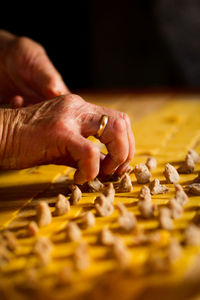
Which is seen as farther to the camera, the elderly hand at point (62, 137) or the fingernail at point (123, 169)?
the fingernail at point (123, 169)

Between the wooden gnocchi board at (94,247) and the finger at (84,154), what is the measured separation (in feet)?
0.23

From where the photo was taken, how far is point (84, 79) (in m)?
3.20

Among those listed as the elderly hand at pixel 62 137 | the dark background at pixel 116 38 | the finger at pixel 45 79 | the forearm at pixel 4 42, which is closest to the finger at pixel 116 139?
the elderly hand at pixel 62 137

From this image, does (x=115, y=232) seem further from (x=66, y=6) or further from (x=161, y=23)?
(x=66, y=6)

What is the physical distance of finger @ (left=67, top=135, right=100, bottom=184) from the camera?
823mm

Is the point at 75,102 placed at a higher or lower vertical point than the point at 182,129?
higher

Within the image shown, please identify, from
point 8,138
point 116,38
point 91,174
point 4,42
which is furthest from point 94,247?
point 116,38

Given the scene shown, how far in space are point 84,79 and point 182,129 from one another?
188cm

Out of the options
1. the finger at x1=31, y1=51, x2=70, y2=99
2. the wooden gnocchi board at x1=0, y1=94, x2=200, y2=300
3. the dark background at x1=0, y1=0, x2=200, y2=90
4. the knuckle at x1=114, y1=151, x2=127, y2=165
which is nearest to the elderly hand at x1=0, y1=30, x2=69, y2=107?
the finger at x1=31, y1=51, x2=70, y2=99

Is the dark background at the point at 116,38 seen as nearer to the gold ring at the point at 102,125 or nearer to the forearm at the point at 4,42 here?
the forearm at the point at 4,42

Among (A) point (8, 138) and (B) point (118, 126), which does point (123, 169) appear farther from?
(A) point (8, 138)

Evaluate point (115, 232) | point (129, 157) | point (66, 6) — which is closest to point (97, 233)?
point (115, 232)

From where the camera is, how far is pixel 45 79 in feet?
3.92

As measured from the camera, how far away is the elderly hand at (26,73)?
3.92 ft
